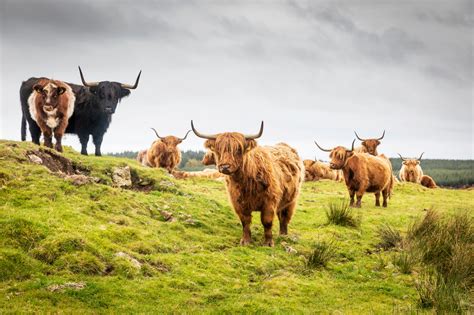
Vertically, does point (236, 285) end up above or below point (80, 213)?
below

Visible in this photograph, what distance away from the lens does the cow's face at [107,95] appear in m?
13.4

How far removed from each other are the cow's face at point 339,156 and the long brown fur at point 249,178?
573cm

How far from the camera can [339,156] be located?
50.5 ft

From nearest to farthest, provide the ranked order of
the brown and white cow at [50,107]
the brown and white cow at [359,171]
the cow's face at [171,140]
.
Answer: the brown and white cow at [50,107] < the brown and white cow at [359,171] < the cow's face at [171,140]

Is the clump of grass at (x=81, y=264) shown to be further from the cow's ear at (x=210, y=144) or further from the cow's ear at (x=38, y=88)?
the cow's ear at (x=38, y=88)

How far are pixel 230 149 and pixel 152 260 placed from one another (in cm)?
236

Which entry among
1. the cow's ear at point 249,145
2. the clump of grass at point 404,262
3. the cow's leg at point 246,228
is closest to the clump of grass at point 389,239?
the clump of grass at point 404,262

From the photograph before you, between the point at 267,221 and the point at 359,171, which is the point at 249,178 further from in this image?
the point at 359,171

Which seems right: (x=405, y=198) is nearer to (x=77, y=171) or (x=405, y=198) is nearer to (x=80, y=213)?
(x=77, y=171)

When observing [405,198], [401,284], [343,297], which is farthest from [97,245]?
[405,198]

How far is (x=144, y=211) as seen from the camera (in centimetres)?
977

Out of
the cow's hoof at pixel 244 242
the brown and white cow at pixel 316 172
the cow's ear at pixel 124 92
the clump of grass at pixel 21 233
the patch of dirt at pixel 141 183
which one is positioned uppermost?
the cow's ear at pixel 124 92

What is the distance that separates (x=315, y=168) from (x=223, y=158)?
20973 millimetres

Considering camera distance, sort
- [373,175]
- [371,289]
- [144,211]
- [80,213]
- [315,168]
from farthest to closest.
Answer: [315,168] → [373,175] → [144,211] → [80,213] → [371,289]
